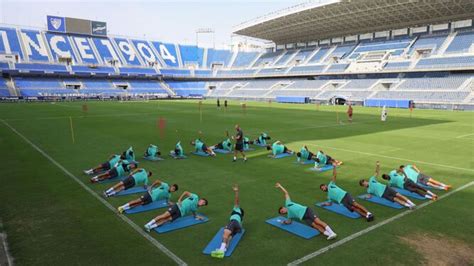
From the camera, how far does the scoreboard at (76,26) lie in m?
87.4

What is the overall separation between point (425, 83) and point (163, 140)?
53909 millimetres

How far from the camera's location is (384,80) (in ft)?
213

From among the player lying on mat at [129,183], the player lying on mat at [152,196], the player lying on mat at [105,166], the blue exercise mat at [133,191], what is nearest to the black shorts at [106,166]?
the player lying on mat at [105,166]

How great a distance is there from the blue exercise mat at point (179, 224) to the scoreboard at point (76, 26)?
9696 centimetres

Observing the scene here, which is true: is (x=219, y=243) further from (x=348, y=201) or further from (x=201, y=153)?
(x=201, y=153)

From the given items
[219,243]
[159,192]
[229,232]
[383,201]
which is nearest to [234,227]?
[229,232]

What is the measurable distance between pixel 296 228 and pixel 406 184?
4.76m

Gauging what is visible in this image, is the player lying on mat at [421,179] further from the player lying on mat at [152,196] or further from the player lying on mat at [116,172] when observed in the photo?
the player lying on mat at [116,172]

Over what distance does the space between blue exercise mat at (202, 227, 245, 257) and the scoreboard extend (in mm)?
98350

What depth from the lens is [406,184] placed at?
1062cm

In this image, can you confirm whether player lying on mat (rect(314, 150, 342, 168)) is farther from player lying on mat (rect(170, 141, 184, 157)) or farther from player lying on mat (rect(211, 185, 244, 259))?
player lying on mat (rect(211, 185, 244, 259))

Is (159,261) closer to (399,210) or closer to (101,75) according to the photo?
(399,210)

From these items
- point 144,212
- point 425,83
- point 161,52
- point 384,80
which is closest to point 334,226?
point 144,212

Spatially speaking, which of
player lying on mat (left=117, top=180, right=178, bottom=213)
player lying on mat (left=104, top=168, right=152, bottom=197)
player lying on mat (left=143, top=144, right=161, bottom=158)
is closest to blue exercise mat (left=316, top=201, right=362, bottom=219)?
player lying on mat (left=117, top=180, right=178, bottom=213)
